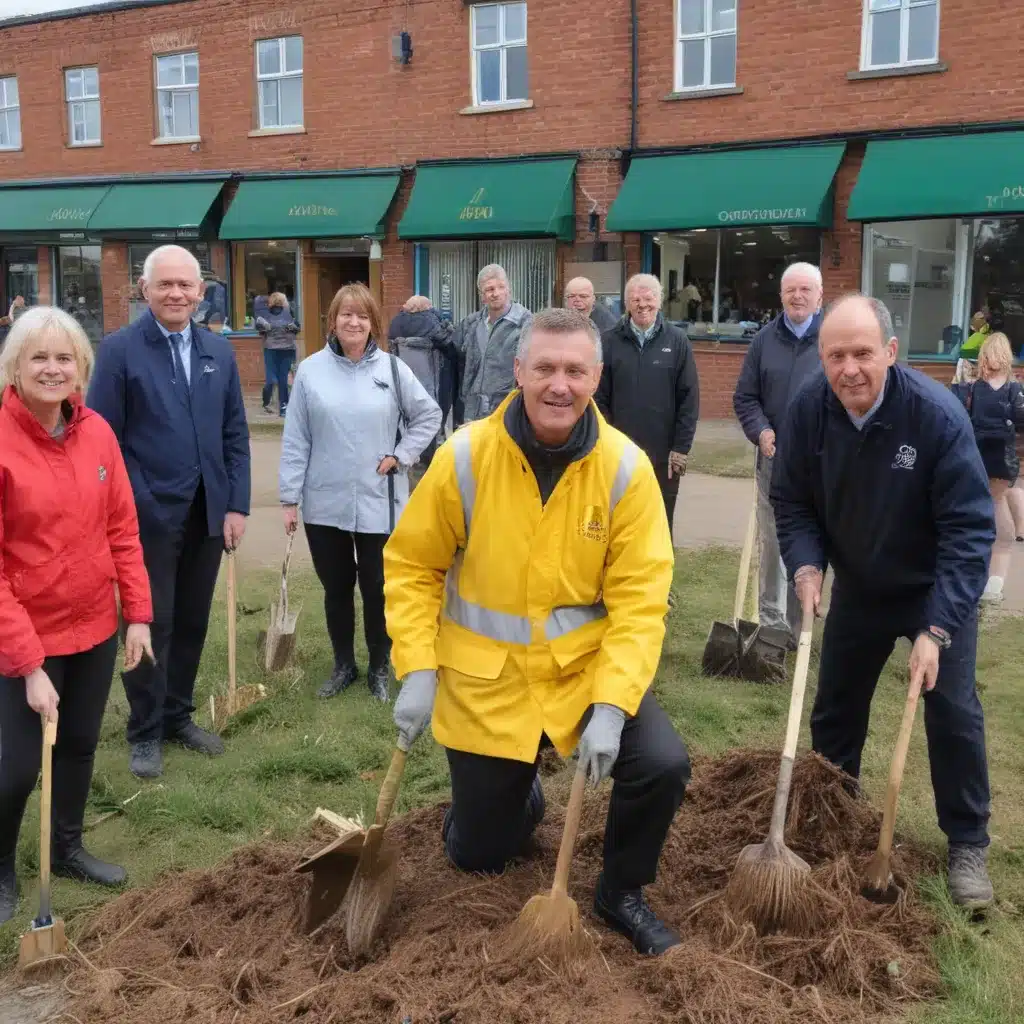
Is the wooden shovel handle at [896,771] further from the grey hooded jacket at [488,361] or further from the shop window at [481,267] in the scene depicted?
the shop window at [481,267]

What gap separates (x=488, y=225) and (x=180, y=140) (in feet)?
24.8

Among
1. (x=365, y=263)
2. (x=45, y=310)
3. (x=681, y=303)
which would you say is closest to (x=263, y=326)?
(x=365, y=263)

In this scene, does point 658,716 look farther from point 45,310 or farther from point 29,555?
point 45,310

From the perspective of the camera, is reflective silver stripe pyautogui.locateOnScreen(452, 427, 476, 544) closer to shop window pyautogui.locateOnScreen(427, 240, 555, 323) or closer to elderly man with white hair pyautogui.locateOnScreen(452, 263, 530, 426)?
elderly man with white hair pyautogui.locateOnScreen(452, 263, 530, 426)

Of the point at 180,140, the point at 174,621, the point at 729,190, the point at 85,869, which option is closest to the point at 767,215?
the point at 729,190

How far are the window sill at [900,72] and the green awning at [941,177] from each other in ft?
2.88

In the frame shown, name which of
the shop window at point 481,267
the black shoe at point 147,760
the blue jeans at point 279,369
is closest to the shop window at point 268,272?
the blue jeans at point 279,369

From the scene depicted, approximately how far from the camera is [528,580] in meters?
3.46

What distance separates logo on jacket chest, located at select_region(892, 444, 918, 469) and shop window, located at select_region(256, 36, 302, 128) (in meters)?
19.0

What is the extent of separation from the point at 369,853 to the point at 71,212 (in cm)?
2273

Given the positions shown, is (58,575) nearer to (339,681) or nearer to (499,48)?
(339,681)

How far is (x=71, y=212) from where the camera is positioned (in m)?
23.3

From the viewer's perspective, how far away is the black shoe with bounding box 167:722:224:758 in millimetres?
5250

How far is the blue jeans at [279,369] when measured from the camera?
1855 centimetres
